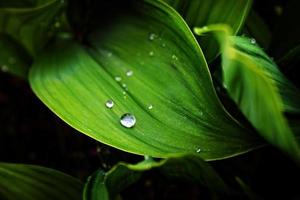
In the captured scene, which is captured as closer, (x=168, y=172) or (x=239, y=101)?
(x=239, y=101)

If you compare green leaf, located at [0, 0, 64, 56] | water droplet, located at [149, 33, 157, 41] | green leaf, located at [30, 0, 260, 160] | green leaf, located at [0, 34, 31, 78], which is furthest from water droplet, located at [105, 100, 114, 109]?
green leaf, located at [0, 34, 31, 78]

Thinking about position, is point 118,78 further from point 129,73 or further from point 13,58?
point 13,58

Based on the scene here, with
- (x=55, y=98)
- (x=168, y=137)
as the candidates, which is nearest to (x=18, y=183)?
(x=55, y=98)

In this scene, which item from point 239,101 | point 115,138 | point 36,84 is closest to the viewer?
point 239,101

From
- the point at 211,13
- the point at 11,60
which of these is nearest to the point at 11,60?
the point at 11,60

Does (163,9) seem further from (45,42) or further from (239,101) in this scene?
(45,42)

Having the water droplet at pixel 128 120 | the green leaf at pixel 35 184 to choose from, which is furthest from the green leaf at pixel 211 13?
the green leaf at pixel 35 184

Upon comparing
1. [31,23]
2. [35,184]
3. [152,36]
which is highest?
[152,36]
